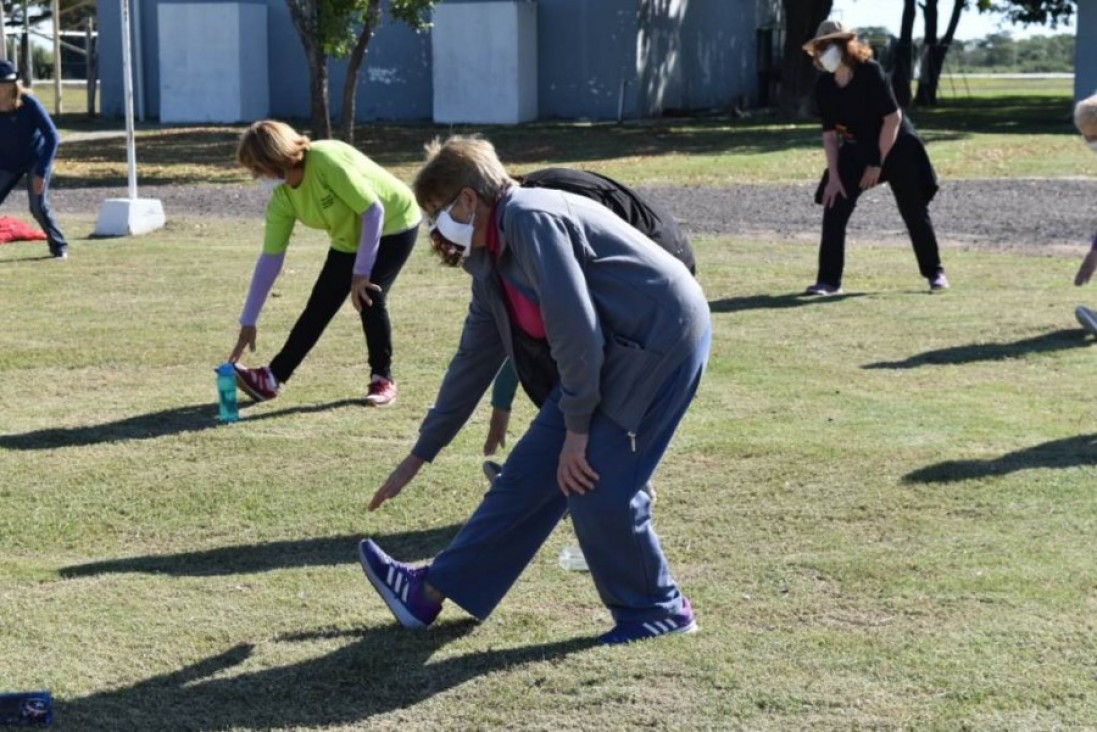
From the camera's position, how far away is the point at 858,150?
40.2 feet

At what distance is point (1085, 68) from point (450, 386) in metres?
30.1

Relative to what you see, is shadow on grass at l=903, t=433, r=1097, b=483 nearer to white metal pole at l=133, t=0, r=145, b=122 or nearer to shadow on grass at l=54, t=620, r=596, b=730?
shadow on grass at l=54, t=620, r=596, b=730

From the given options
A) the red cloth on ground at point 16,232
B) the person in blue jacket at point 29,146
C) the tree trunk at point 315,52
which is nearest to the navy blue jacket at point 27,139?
the person in blue jacket at point 29,146

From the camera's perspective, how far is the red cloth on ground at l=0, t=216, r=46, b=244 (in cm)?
1612

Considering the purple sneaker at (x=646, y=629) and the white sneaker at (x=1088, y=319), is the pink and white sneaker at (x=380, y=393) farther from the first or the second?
the white sneaker at (x=1088, y=319)

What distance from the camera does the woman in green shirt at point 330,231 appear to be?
8.05 meters

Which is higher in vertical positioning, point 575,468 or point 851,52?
point 851,52

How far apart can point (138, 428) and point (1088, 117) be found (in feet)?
15.9

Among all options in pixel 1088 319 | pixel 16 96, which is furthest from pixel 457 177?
pixel 16 96

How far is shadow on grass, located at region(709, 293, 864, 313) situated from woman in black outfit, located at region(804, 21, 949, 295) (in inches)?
4.8

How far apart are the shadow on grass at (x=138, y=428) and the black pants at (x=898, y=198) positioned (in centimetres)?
451

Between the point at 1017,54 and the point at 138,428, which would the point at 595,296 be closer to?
the point at 138,428

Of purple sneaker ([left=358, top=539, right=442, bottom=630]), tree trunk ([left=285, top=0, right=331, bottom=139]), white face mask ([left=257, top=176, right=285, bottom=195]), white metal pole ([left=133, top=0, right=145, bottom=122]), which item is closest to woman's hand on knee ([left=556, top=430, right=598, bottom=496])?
purple sneaker ([left=358, top=539, right=442, bottom=630])

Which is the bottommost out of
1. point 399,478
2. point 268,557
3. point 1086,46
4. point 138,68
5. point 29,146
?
point 268,557
